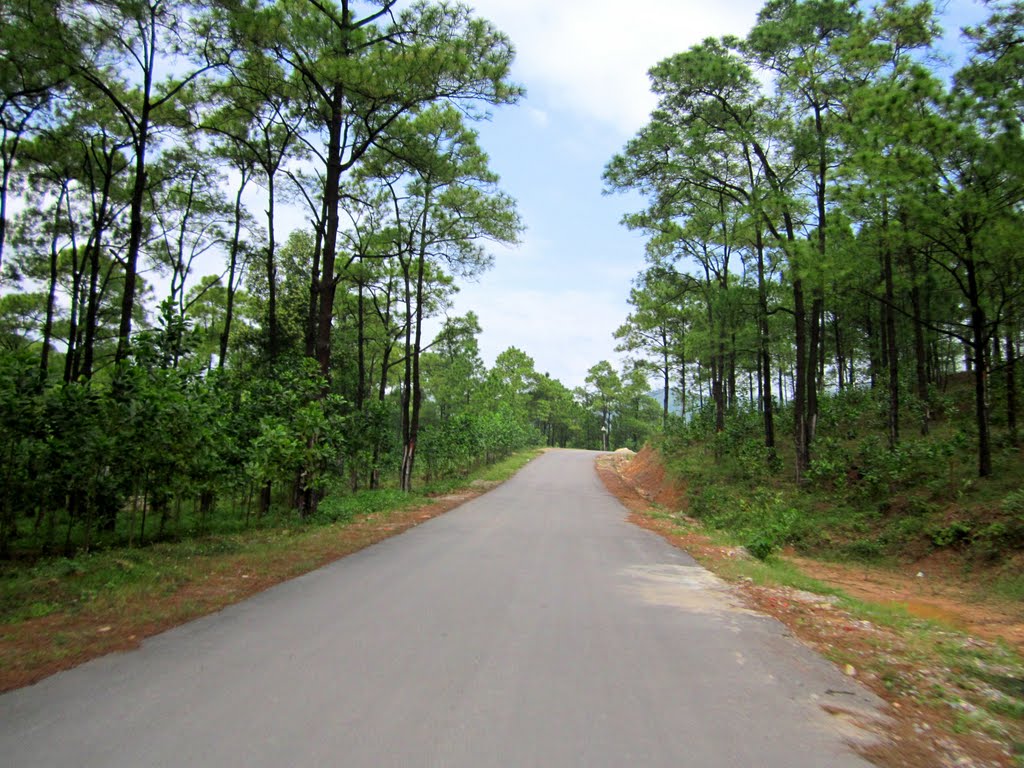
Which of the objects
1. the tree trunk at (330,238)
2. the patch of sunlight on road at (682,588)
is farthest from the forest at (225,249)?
the patch of sunlight on road at (682,588)

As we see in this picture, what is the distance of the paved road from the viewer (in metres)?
2.92

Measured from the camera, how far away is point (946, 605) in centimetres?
739

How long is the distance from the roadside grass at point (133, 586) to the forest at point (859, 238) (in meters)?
8.05

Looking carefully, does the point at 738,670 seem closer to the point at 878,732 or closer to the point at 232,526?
the point at 878,732

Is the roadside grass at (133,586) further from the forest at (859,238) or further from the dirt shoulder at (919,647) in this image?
the forest at (859,238)

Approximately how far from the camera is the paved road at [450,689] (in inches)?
115

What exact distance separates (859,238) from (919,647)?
382 inches

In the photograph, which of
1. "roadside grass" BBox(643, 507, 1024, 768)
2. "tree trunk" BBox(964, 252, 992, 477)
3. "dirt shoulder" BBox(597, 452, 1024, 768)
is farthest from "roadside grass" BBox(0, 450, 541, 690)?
"tree trunk" BBox(964, 252, 992, 477)

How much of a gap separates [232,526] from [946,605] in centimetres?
1223

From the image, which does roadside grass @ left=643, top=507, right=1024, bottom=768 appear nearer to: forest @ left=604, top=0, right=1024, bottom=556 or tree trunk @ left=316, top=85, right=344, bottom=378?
forest @ left=604, top=0, right=1024, bottom=556

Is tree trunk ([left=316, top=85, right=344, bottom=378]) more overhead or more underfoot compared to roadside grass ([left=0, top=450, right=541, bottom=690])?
more overhead

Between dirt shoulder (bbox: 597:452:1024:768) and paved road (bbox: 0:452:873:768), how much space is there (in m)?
0.32

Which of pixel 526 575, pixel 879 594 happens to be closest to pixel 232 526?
pixel 526 575

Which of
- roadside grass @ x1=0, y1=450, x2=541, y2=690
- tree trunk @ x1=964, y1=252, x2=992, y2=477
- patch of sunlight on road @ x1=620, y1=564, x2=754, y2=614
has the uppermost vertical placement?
tree trunk @ x1=964, y1=252, x2=992, y2=477
